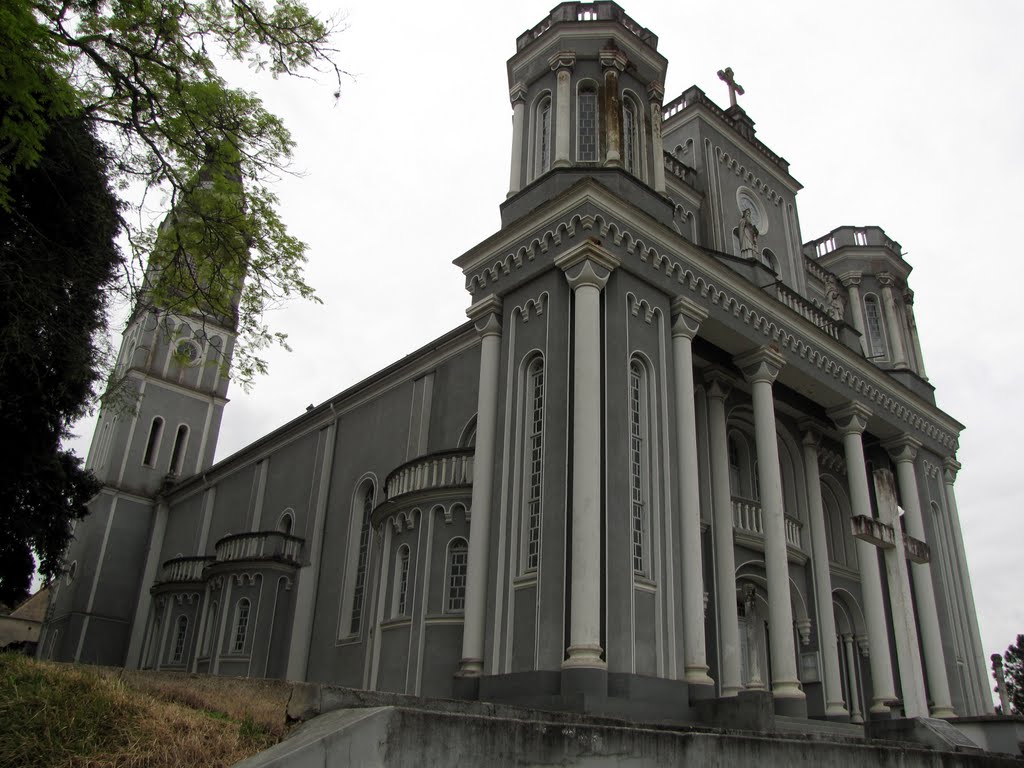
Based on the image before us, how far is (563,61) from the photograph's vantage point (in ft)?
59.7

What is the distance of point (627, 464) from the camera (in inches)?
571

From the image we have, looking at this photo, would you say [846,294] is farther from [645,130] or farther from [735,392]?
[645,130]

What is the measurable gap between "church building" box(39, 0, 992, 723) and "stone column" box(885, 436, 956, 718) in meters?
0.06

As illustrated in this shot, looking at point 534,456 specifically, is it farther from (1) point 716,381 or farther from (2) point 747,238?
(2) point 747,238

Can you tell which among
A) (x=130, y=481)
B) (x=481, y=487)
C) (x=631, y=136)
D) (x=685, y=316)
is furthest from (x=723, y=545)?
(x=130, y=481)

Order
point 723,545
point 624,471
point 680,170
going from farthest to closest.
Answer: point 680,170 < point 723,545 < point 624,471

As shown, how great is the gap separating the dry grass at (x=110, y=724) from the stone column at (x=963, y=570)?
2193 cm

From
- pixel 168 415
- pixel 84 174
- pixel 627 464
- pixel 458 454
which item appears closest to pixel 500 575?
pixel 627 464

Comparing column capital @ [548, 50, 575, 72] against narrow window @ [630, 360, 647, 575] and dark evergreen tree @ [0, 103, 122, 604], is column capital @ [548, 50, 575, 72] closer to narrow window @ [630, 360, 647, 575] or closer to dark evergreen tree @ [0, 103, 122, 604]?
narrow window @ [630, 360, 647, 575]

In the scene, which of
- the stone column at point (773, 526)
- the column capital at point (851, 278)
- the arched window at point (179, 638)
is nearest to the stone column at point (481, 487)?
the stone column at point (773, 526)

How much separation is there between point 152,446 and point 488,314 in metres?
25.2

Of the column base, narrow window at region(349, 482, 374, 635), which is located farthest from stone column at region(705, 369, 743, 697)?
narrow window at region(349, 482, 374, 635)

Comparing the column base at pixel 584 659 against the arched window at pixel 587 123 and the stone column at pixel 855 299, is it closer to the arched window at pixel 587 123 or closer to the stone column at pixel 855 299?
the arched window at pixel 587 123

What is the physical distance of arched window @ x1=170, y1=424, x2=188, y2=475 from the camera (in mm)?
37250
